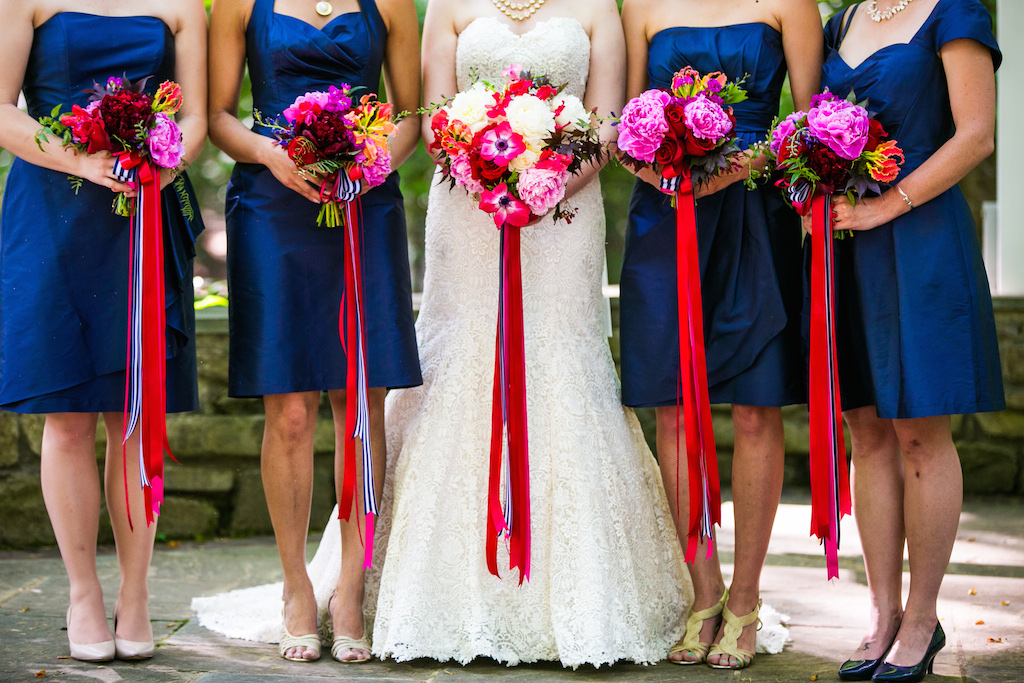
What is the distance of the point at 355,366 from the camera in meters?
3.21

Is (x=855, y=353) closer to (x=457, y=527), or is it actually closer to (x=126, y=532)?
(x=457, y=527)

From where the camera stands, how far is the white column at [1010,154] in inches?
211

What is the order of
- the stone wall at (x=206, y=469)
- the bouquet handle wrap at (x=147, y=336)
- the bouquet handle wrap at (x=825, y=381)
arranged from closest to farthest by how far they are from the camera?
the bouquet handle wrap at (x=825, y=381) < the bouquet handle wrap at (x=147, y=336) < the stone wall at (x=206, y=469)

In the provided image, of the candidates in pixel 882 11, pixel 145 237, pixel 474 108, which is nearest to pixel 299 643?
pixel 145 237

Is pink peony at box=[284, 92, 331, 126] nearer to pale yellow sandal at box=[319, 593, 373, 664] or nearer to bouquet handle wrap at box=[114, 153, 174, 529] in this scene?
bouquet handle wrap at box=[114, 153, 174, 529]

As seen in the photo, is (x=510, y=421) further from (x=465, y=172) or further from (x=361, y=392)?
(x=465, y=172)

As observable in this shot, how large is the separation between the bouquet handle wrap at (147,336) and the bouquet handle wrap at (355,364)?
548 mm

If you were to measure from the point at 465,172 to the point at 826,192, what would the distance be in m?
1.04

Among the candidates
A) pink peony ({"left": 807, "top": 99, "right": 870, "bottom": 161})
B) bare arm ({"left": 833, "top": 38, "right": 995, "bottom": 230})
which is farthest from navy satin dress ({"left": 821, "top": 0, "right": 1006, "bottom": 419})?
pink peony ({"left": 807, "top": 99, "right": 870, "bottom": 161})

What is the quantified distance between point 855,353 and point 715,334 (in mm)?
425

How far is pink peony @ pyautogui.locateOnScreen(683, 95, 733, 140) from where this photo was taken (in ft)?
9.27

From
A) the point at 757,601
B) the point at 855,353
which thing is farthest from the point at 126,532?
the point at 855,353

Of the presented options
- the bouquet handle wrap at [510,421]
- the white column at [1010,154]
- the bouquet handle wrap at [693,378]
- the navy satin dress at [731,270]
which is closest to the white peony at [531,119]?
the bouquet handle wrap at [510,421]

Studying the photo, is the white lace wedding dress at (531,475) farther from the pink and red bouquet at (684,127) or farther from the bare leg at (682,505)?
the pink and red bouquet at (684,127)
